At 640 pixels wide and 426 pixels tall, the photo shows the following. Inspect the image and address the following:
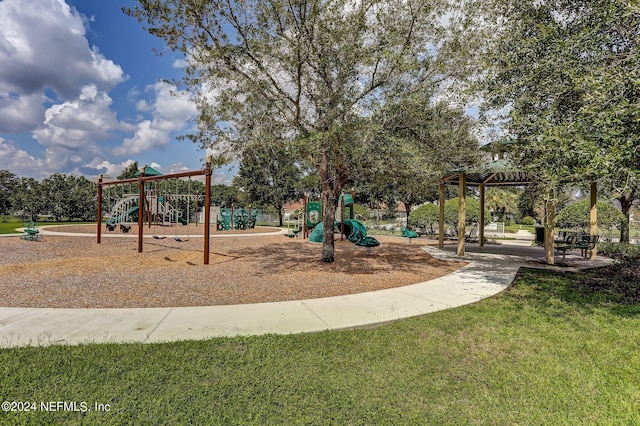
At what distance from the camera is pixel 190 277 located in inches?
304

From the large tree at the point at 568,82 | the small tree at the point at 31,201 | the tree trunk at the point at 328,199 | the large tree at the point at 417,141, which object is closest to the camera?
the large tree at the point at 568,82

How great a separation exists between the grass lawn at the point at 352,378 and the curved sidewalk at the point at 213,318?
0.32 metres

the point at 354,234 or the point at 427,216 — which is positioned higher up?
the point at 427,216

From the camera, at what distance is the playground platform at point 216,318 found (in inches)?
161

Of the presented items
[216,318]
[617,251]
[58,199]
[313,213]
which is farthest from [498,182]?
[58,199]

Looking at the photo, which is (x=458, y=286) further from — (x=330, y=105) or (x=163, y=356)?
(x=163, y=356)

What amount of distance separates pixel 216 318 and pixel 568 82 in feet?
25.2

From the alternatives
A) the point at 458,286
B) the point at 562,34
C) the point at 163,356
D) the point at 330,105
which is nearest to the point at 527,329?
the point at 458,286

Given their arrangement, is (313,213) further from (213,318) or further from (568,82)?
(213,318)

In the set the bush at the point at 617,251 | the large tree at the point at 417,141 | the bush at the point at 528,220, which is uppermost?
the large tree at the point at 417,141

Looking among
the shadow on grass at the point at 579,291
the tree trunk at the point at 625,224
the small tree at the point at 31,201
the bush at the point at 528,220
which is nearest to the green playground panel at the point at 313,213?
the shadow on grass at the point at 579,291

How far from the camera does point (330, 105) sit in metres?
8.66

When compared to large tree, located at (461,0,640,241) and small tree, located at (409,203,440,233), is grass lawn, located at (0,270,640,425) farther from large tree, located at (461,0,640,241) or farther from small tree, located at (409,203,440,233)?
small tree, located at (409,203,440,233)

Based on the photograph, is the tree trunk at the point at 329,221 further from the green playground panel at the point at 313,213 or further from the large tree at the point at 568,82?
the green playground panel at the point at 313,213
